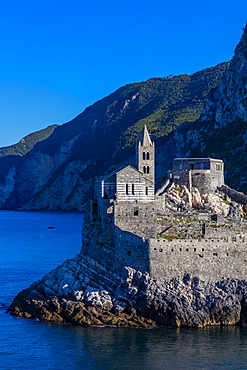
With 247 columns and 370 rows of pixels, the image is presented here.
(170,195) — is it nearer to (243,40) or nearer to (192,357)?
(192,357)

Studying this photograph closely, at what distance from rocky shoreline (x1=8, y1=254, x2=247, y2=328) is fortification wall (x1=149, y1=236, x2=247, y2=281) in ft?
1.99

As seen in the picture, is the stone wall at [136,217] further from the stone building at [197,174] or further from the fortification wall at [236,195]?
the fortification wall at [236,195]

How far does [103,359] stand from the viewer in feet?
132

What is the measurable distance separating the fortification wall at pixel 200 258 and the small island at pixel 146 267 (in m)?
0.08

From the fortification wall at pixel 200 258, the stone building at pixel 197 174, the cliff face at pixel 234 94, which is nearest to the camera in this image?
Answer: the fortification wall at pixel 200 258

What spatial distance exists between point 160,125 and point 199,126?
58.3 metres

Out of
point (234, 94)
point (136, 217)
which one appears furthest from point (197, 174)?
point (234, 94)

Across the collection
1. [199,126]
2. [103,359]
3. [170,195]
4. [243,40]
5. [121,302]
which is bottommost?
[103,359]

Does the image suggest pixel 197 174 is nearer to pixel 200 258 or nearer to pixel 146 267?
pixel 200 258

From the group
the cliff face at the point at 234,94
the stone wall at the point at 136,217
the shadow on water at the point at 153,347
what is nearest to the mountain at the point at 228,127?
the cliff face at the point at 234,94

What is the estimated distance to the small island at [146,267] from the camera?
46531 mm

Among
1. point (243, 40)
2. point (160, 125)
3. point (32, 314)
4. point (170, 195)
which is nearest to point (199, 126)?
point (243, 40)

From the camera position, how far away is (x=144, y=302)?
46375mm

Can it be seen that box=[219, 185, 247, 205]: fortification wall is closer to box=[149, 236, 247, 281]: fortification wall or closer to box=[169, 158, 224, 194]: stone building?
box=[169, 158, 224, 194]: stone building
